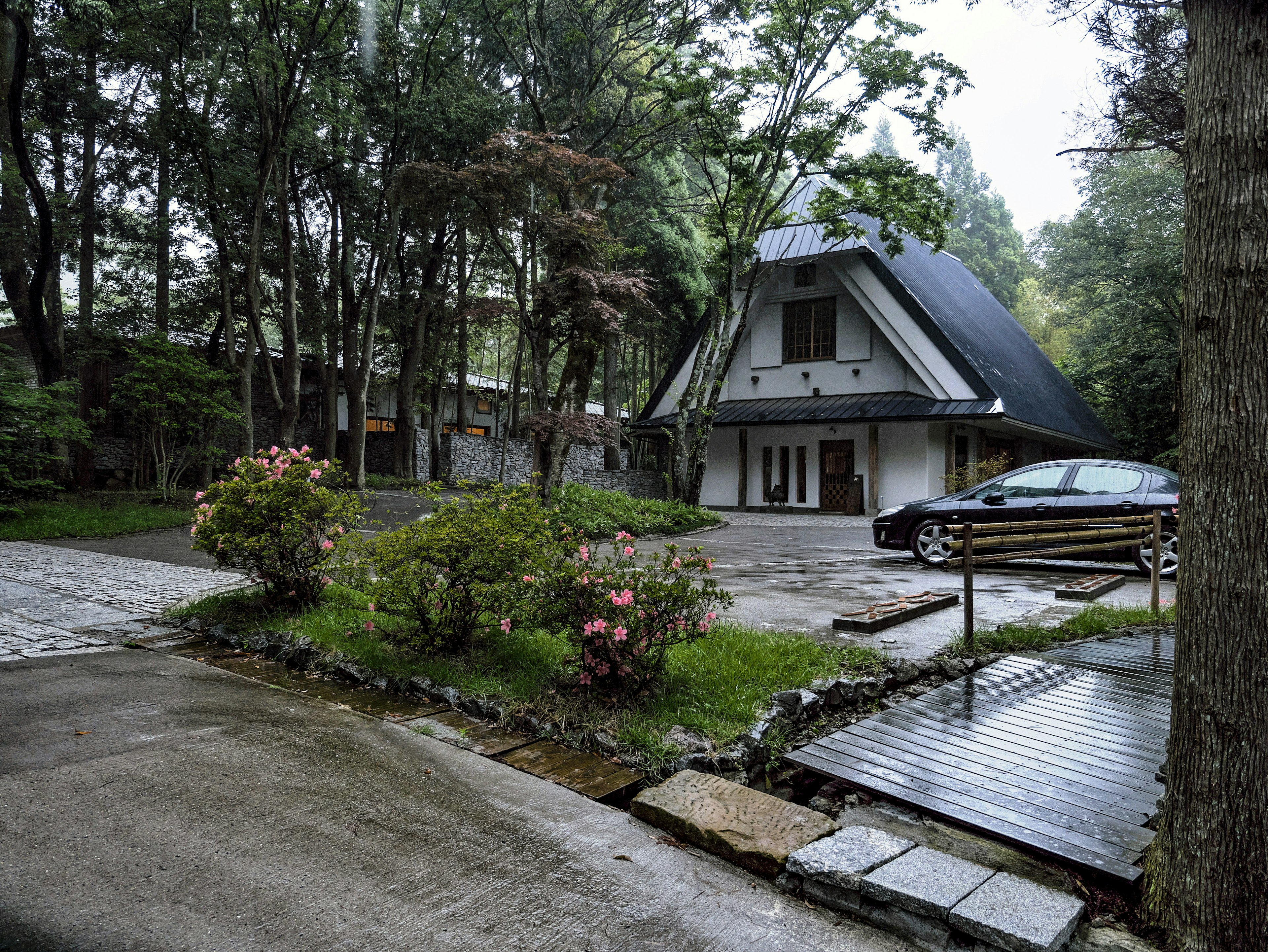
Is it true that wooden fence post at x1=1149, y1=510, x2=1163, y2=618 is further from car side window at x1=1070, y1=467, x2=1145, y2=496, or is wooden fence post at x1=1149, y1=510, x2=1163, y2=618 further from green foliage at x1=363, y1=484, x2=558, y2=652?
green foliage at x1=363, y1=484, x2=558, y2=652

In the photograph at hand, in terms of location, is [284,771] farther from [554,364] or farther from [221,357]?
[554,364]

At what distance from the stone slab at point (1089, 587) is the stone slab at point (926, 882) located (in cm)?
593

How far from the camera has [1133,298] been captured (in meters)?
24.0

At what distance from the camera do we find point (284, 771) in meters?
3.30

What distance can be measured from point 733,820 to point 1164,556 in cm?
875

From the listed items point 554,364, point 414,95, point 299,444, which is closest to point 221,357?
point 299,444

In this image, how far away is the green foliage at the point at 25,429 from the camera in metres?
12.8

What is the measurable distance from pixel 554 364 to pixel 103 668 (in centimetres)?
3559

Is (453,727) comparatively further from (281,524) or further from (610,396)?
(610,396)

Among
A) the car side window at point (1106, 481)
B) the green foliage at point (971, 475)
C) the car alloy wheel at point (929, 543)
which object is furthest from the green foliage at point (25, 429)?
the green foliage at point (971, 475)

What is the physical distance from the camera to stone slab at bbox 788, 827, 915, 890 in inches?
99.1

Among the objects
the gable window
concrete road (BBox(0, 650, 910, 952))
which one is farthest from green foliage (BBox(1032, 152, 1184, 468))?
concrete road (BBox(0, 650, 910, 952))

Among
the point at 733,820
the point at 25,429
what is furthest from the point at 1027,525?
the point at 25,429

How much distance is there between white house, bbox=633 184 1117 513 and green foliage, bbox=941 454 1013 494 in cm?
41
